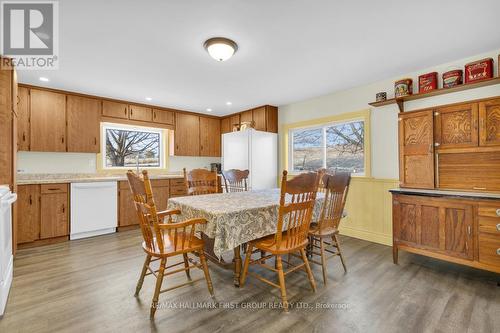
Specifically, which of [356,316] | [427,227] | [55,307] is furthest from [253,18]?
[55,307]

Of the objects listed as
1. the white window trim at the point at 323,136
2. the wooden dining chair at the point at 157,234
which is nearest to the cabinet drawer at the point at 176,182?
the white window trim at the point at 323,136

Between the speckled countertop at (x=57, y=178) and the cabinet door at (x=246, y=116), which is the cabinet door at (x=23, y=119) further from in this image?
the cabinet door at (x=246, y=116)

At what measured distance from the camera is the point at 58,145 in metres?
3.82

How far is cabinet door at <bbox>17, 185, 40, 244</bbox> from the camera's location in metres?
3.27

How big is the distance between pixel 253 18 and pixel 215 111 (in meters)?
3.46

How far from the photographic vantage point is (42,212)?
135 inches

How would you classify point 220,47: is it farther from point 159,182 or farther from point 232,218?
point 159,182

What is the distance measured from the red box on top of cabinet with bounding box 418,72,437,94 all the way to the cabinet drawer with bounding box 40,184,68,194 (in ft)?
16.4

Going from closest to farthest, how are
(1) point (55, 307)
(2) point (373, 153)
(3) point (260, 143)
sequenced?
(1) point (55, 307), (2) point (373, 153), (3) point (260, 143)

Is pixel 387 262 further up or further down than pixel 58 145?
further down

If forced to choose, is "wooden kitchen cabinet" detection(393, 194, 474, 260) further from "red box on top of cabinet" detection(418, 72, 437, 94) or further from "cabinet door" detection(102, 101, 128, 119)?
"cabinet door" detection(102, 101, 128, 119)

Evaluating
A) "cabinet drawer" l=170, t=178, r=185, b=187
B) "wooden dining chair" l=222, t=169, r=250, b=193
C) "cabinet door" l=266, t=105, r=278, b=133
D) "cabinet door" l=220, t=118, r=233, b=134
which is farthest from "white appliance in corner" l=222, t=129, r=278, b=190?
"wooden dining chair" l=222, t=169, r=250, b=193

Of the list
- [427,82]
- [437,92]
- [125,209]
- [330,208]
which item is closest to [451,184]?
[437,92]

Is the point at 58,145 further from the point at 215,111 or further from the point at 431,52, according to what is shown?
the point at 431,52
